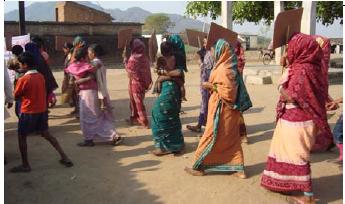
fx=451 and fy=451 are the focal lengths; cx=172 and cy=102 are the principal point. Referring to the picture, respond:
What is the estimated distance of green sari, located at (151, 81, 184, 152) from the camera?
5.95m

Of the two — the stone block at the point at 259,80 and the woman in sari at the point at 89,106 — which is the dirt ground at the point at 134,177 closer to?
the woman in sari at the point at 89,106

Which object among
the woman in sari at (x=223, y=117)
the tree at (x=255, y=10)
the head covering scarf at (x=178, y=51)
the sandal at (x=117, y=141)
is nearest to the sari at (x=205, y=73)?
the head covering scarf at (x=178, y=51)

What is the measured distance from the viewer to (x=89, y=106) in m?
6.50

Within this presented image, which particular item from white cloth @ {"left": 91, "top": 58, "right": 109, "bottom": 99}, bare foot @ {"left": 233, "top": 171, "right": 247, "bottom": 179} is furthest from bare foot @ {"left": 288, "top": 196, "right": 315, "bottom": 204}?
white cloth @ {"left": 91, "top": 58, "right": 109, "bottom": 99}

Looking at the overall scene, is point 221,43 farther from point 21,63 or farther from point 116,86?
point 116,86

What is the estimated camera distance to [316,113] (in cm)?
445

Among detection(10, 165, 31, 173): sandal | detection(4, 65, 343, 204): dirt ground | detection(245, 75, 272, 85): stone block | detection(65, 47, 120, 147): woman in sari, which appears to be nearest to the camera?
detection(4, 65, 343, 204): dirt ground

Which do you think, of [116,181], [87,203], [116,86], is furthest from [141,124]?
[116,86]

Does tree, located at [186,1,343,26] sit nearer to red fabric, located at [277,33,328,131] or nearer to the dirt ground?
the dirt ground

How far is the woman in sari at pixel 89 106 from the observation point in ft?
20.9

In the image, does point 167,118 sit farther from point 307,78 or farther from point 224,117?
point 307,78

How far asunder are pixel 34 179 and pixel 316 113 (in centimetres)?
319

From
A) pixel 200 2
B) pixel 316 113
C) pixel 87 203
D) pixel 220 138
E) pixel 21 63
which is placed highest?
pixel 200 2

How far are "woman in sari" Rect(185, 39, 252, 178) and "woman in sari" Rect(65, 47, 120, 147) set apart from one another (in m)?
1.86
